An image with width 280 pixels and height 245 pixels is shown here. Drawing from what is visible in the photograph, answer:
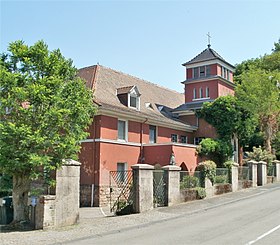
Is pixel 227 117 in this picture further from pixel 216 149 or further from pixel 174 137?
pixel 174 137

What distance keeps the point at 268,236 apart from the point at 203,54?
30315 mm

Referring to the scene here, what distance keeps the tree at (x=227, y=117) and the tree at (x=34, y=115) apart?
21331 mm

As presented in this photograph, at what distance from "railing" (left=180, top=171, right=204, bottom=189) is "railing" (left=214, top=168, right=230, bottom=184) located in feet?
8.03

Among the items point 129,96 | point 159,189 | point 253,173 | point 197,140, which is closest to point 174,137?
point 197,140

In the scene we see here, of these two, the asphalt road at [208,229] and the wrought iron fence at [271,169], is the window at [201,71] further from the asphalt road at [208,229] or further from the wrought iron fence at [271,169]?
the asphalt road at [208,229]

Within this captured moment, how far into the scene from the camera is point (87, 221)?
14344 millimetres

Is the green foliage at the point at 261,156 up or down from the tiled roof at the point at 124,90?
down

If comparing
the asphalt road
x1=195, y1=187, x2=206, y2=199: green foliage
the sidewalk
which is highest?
x1=195, y1=187, x2=206, y2=199: green foliage

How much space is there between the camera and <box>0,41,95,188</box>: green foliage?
12.5 m

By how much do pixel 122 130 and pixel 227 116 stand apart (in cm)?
1150

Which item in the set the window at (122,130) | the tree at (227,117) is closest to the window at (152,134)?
the window at (122,130)

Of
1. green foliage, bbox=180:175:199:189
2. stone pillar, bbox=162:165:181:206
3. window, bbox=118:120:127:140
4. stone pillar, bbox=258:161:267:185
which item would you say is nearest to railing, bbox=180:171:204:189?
green foliage, bbox=180:175:199:189

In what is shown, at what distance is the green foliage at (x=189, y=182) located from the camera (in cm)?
1967

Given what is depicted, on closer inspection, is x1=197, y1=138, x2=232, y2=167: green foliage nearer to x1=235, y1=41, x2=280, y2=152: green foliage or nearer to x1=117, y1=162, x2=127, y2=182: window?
x1=235, y1=41, x2=280, y2=152: green foliage
